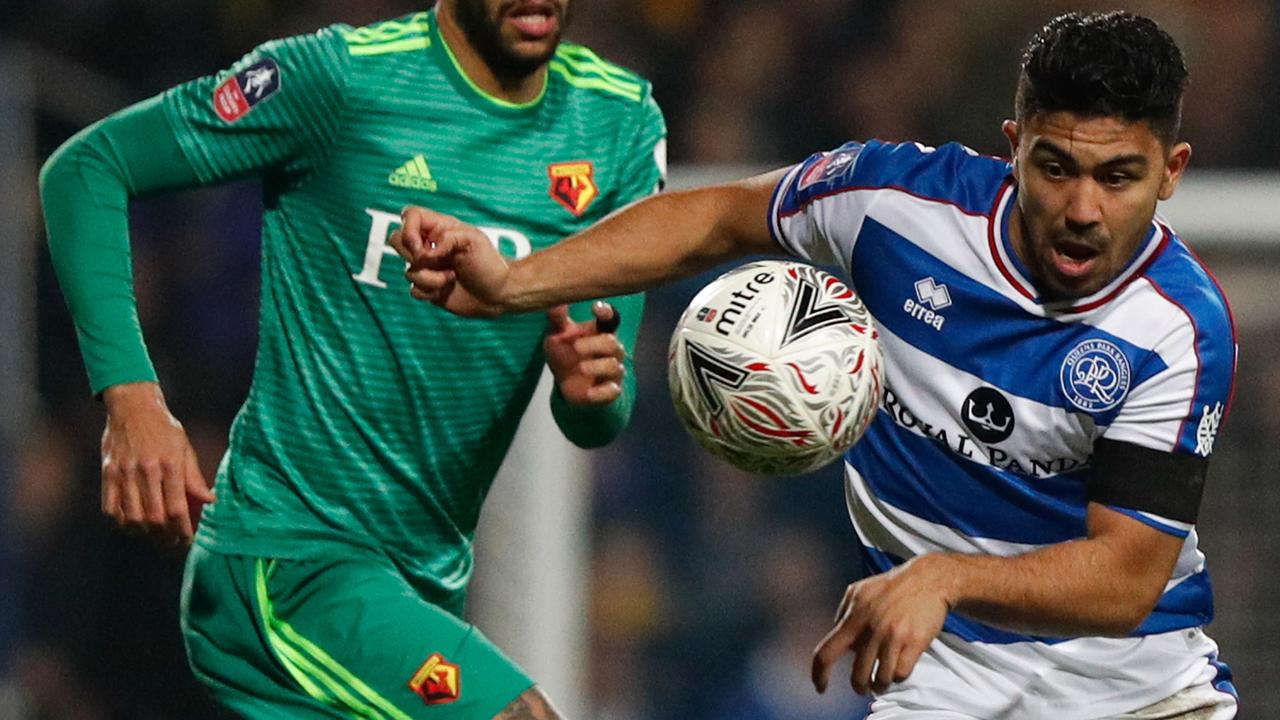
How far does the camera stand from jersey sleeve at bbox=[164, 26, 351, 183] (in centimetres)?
400

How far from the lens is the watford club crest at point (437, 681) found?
3.75 metres

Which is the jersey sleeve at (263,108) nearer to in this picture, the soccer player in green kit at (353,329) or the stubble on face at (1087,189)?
the soccer player in green kit at (353,329)

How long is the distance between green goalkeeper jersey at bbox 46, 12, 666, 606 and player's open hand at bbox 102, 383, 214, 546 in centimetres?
34

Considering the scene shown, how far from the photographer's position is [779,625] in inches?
262

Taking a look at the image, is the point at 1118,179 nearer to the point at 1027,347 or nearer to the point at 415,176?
the point at 1027,347

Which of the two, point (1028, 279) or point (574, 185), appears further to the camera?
point (574, 185)

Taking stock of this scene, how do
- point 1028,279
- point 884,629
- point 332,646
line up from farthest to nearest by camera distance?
point 332,646
point 1028,279
point 884,629

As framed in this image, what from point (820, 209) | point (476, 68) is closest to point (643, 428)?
point (476, 68)

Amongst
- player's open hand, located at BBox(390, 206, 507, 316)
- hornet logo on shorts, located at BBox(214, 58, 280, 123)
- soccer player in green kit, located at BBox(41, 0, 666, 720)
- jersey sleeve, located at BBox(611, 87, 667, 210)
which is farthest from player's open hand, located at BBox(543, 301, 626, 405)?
hornet logo on shorts, located at BBox(214, 58, 280, 123)

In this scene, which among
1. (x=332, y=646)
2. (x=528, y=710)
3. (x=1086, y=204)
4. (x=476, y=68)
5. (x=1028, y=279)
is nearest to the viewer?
(x=1086, y=204)

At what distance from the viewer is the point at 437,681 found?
12.3 feet

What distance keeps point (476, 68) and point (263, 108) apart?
0.45m

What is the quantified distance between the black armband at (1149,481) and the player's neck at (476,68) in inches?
56.6

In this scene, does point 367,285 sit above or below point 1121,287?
below
